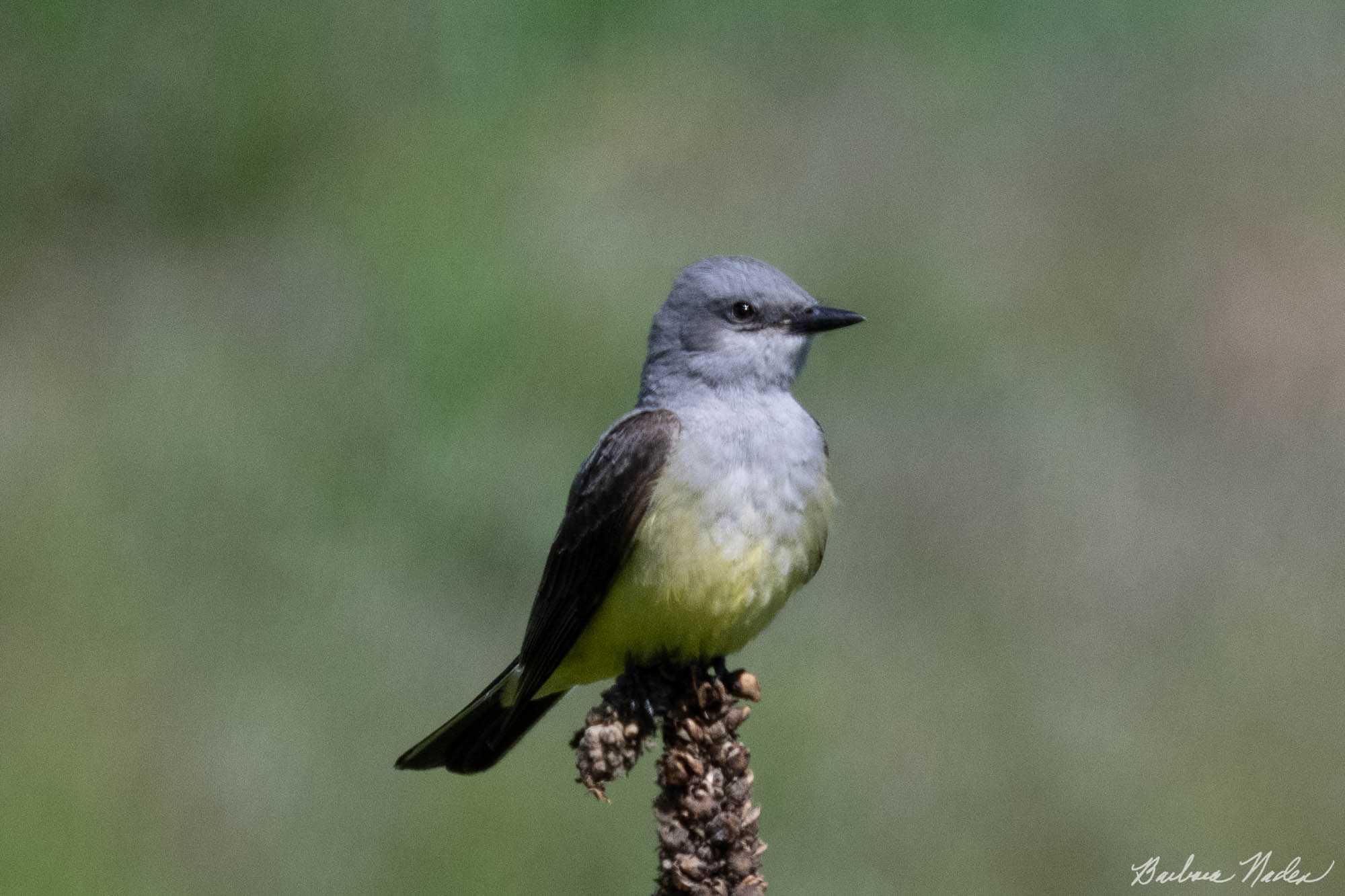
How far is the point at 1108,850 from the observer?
21.5 feet

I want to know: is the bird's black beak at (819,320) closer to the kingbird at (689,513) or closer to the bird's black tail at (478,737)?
the kingbird at (689,513)

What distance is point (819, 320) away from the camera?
4746mm

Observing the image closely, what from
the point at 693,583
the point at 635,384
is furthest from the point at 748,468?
the point at 635,384

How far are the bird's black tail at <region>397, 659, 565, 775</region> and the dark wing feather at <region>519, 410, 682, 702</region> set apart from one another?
0.17m

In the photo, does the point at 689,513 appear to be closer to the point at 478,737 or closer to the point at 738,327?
the point at 738,327

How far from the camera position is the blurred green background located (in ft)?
22.0

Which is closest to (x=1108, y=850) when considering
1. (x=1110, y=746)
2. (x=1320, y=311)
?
(x=1110, y=746)

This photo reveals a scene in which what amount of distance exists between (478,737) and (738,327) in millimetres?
1327

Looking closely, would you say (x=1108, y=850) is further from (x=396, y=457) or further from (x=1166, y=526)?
(x=396, y=457)

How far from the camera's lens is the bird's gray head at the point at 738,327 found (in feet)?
15.6

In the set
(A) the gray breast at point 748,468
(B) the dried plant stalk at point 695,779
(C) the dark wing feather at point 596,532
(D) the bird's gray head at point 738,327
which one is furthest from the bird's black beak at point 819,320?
(B) the dried plant stalk at point 695,779

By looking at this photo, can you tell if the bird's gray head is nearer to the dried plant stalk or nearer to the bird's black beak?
the bird's black beak

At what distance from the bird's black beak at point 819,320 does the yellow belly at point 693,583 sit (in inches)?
19.5

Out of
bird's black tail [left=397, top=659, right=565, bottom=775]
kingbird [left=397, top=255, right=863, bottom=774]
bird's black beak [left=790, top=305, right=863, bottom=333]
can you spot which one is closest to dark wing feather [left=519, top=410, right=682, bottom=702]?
kingbird [left=397, top=255, right=863, bottom=774]
